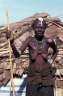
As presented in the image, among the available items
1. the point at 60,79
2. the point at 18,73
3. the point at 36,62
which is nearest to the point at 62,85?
the point at 60,79

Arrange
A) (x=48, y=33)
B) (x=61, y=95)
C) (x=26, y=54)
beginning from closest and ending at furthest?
(x=61, y=95) < (x=26, y=54) < (x=48, y=33)

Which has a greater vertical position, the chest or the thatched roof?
the chest

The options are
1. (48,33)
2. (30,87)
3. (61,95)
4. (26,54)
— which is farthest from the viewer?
(48,33)

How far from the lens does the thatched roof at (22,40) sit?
39.7ft

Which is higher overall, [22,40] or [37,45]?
[37,45]

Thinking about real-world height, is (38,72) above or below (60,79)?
above

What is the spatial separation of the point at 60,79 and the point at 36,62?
3.29 m

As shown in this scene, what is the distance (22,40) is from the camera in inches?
512

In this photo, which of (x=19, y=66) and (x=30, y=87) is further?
(x=19, y=66)

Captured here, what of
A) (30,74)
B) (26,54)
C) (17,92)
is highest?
(30,74)

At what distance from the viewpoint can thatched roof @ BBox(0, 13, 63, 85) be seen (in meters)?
12.1

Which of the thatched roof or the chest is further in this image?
the thatched roof

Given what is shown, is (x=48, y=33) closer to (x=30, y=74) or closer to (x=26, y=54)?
(x=26, y=54)

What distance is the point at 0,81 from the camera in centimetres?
1197
